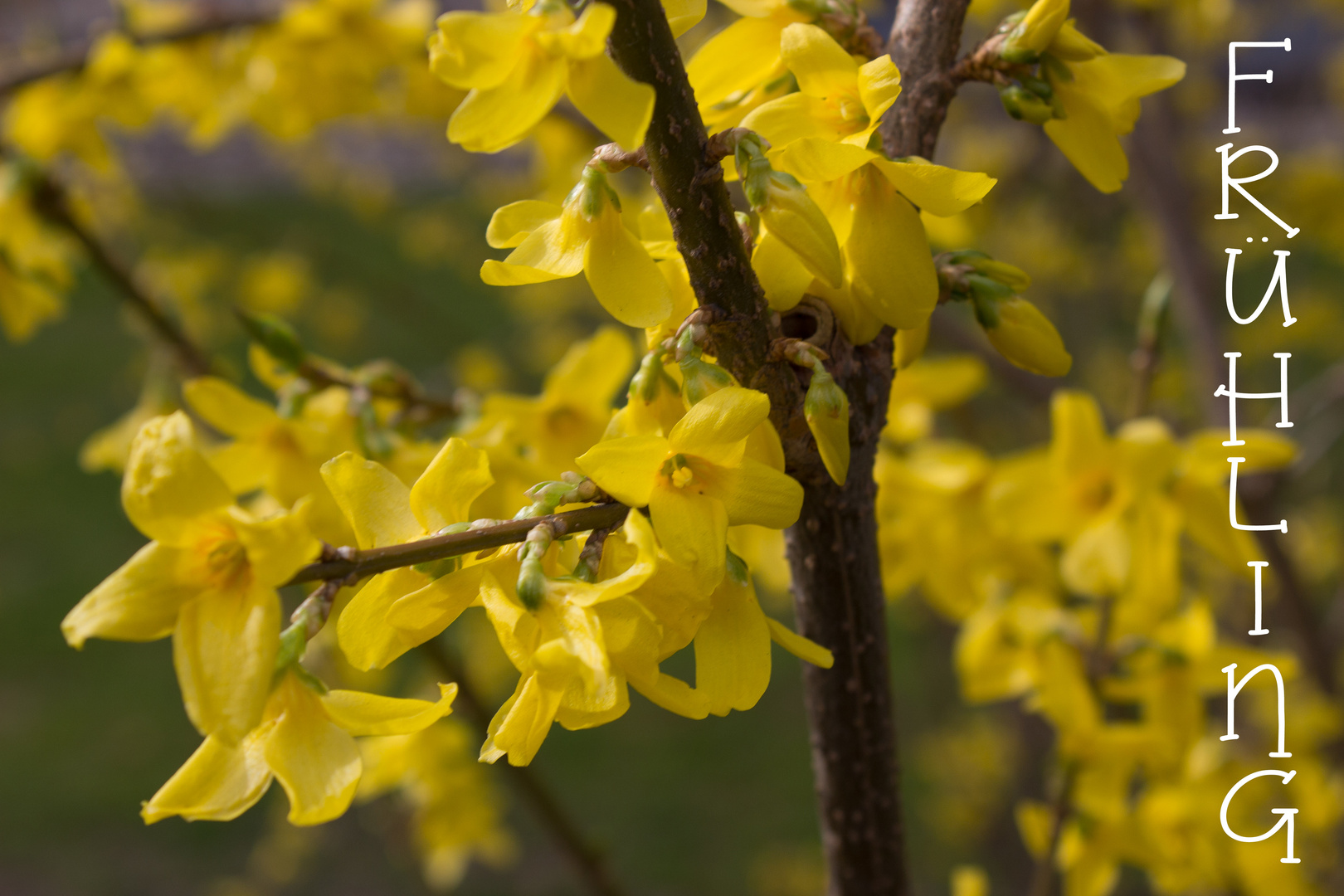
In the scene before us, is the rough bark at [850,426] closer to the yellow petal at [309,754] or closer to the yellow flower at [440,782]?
the yellow petal at [309,754]

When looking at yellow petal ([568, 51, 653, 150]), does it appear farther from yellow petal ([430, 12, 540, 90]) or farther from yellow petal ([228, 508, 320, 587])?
yellow petal ([228, 508, 320, 587])

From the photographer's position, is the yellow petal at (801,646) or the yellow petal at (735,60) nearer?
the yellow petal at (801,646)

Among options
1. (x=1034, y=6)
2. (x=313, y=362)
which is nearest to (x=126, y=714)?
(x=313, y=362)

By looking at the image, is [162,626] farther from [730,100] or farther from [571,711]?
[730,100]

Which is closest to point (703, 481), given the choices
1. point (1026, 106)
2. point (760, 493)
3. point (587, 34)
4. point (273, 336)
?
point (760, 493)

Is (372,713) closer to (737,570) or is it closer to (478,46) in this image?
(737,570)

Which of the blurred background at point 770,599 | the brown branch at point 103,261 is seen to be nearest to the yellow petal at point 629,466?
the brown branch at point 103,261

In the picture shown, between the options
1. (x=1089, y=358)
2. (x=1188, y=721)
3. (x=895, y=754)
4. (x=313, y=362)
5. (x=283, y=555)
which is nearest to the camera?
(x=283, y=555)
